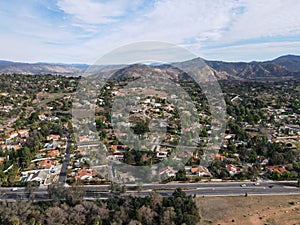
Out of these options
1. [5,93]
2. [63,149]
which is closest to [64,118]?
[63,149]

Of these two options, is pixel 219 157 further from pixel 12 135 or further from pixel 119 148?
pixel 12 135

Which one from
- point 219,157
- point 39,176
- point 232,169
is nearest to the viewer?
point 39,176

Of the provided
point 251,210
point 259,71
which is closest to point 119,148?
point 251,210

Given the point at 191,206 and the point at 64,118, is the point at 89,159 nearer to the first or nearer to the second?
the point at 191,206

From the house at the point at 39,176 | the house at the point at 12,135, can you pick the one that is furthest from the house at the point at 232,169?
the house at the point at 12,135

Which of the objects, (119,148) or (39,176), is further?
(119,148)

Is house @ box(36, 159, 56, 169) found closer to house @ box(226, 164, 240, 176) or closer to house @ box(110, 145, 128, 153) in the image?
house @ box(110, 145, 128, 153)

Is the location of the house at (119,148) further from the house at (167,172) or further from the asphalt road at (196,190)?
the asphalt road at (196,190)
